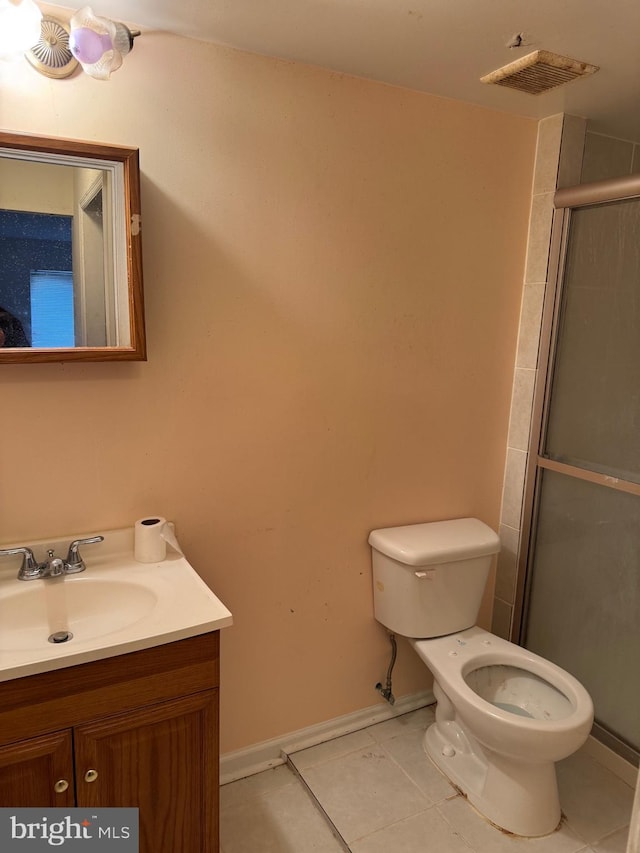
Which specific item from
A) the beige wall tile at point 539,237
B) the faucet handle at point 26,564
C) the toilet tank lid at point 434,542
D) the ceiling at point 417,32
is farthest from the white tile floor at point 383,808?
the ceiling at point 417,32

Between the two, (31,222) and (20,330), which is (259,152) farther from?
(20,330)

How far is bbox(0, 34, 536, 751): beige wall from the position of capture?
1560 millimetres

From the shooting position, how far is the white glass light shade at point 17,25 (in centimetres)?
124

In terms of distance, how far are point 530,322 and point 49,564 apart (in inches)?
68.8

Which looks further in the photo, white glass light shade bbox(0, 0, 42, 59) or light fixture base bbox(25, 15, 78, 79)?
light fixture base bbox(25, 15, 78, 79)

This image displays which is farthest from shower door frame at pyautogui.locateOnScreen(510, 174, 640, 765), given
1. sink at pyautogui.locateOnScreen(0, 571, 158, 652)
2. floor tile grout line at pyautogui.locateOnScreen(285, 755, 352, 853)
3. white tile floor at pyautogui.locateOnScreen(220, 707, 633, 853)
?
sink at pyautogui.locateOnScreen(0, 571, 158, 652)

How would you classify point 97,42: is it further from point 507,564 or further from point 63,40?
point 507,564

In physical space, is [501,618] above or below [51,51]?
below

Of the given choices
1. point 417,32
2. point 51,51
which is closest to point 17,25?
point 51,51

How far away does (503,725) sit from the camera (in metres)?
1.66

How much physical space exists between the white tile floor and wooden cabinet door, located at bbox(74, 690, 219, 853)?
15.6 inches

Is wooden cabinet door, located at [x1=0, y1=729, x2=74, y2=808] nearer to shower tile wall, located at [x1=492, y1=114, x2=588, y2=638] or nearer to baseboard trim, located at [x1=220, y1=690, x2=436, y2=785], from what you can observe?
baseboard trim, located at [x1=220, y1=690, x2=436, y2=785]

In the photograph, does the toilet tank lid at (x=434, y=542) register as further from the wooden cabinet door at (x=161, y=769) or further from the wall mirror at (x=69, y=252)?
the wall mirror at (x=69, y=252)

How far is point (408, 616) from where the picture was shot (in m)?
2.01
